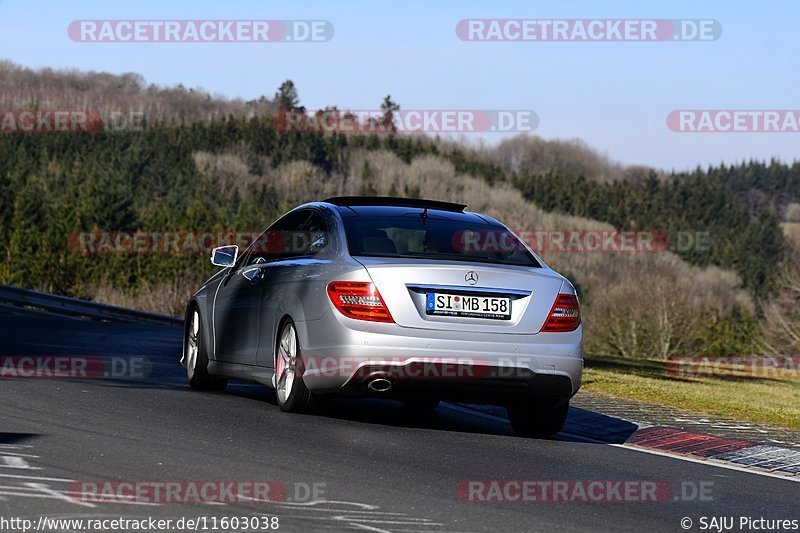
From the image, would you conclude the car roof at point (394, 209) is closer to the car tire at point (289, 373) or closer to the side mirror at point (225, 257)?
the car tire at point (289, 373)

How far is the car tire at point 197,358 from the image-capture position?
10953 mm

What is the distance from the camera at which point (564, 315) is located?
8.87m

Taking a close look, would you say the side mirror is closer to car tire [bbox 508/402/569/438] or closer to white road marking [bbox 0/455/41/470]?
car tire [bbox 508/402/569/438]

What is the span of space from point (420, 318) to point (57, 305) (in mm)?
20060

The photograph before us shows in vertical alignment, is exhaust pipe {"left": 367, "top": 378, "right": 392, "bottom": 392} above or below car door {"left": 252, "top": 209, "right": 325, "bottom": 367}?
below

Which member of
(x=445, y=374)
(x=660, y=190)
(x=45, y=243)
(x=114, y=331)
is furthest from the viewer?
(x=660, y=190)

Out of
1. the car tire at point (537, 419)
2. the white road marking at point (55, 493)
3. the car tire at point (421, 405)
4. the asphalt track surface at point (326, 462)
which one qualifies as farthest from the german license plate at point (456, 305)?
the white road marking at point (55, 493)

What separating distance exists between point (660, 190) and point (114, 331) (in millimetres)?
138885

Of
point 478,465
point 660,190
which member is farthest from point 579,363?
point 660,190

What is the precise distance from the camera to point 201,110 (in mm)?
189500

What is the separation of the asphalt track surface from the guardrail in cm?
1664

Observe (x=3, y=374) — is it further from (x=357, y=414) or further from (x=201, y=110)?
(x=201, y=110)

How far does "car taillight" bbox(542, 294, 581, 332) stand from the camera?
28.8ft

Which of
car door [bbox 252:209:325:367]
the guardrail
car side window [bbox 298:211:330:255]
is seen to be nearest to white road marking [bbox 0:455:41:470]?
car door [bbox 252:209:325:367]
